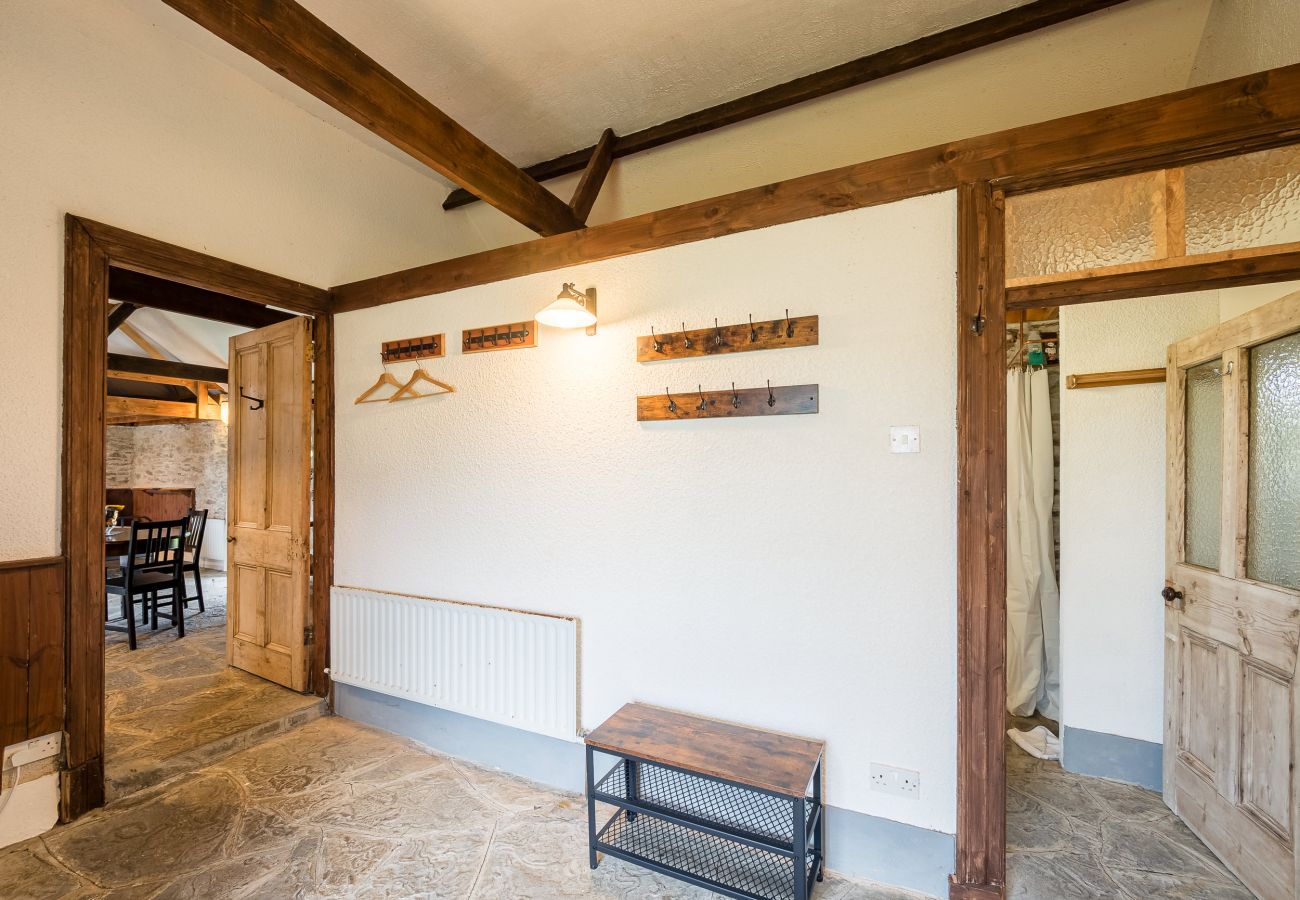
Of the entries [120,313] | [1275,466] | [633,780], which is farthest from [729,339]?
[120,313]

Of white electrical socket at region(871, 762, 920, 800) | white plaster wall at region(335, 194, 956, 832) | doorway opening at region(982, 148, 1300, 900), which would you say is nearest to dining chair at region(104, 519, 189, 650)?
white plaster wall at region(335, 194, 956, 832)

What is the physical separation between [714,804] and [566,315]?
2031 mm

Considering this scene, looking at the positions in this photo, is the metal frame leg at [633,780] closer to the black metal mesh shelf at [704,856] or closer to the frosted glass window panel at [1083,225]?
the black metal mesh shelf at [704,856]

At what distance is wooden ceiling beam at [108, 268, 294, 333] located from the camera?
3.61m

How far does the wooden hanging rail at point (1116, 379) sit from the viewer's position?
2398 mm

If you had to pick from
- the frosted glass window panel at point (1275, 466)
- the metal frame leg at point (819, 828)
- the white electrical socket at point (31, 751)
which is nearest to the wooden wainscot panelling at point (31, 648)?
the white electrical socket at point (31, 751)

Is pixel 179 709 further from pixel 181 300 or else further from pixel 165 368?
pixel 165 368

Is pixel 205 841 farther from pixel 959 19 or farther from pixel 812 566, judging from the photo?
pixel 959 19

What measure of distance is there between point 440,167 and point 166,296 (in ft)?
9.03

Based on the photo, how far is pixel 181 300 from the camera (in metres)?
3.79

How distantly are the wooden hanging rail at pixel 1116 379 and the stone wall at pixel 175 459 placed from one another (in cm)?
956

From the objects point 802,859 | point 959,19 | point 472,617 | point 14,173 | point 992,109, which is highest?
point 959,19

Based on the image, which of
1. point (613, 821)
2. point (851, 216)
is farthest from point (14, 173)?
point (613, 821)

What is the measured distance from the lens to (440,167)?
2441 mm
